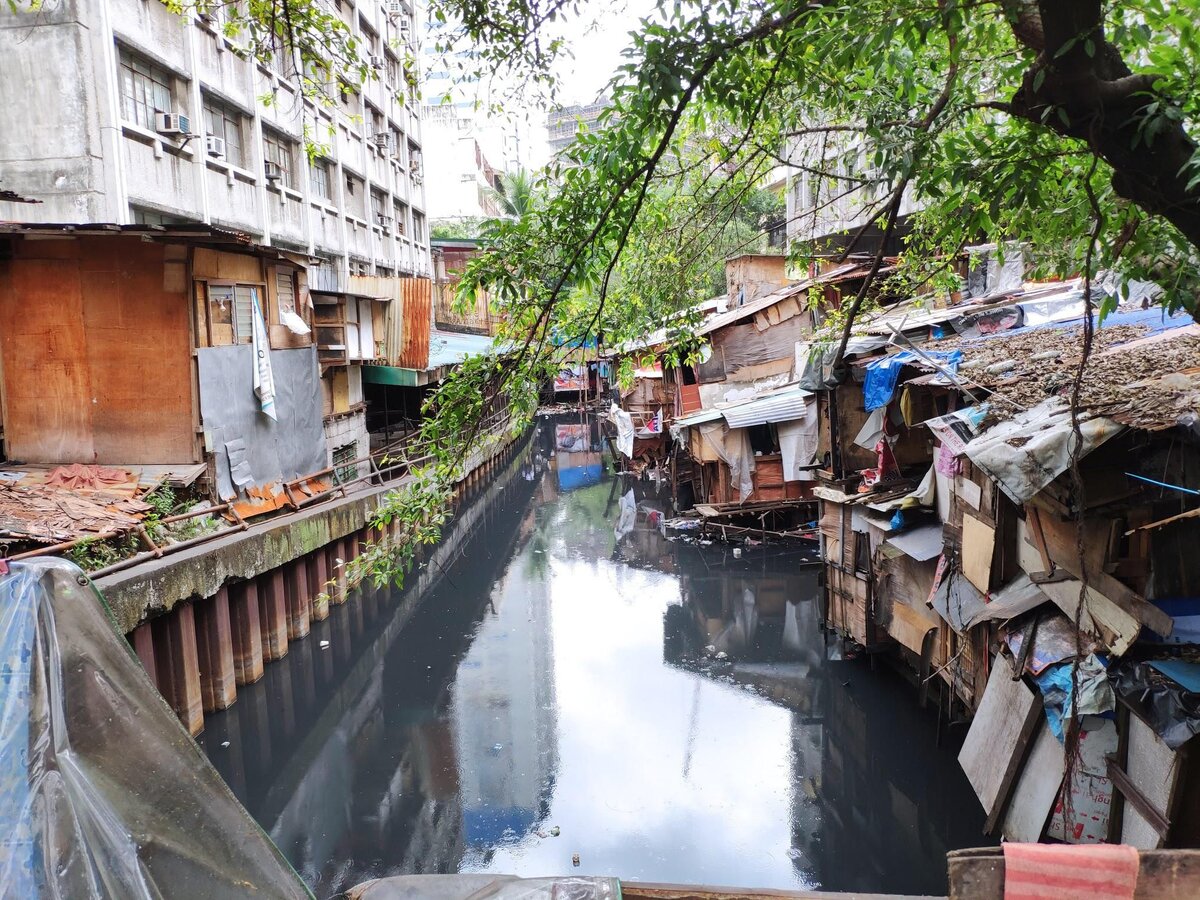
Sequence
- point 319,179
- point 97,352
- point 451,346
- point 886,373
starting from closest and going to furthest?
point 886,373 < point 97,352 < point 319,179 < point 451,346

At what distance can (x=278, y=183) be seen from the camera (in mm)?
20438

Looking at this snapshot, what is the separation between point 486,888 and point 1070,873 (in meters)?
1.69

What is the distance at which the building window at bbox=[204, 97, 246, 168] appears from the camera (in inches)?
691

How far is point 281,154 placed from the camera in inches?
842

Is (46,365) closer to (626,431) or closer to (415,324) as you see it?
(415,324)

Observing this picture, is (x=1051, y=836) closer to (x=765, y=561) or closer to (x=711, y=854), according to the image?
(x=711, y=854)

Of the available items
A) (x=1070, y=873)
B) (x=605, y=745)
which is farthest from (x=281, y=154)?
(x=1070, y=873)

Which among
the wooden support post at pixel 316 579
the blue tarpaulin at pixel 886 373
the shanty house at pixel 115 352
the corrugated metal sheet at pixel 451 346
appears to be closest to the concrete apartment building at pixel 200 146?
the shanty house at pixel 115 352

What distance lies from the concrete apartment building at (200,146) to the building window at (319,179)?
3.0 inches

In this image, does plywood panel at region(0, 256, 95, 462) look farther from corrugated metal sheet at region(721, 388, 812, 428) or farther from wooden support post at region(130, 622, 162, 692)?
corrugated metal sheet at region(721, 388, 812, 428)

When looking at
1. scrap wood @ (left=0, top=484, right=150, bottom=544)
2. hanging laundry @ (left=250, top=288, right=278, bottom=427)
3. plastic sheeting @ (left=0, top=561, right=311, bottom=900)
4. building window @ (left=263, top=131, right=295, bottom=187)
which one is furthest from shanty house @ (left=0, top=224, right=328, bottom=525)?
plastic sheeting @ (left=0, top=561, right=311, bottom=900)

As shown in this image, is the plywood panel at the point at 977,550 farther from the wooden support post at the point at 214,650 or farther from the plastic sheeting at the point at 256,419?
the plastic sheeting at the point at 256,419

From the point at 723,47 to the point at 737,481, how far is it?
15.6 m

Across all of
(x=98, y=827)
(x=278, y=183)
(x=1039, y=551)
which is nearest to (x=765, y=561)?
(x=1039, y=551)
